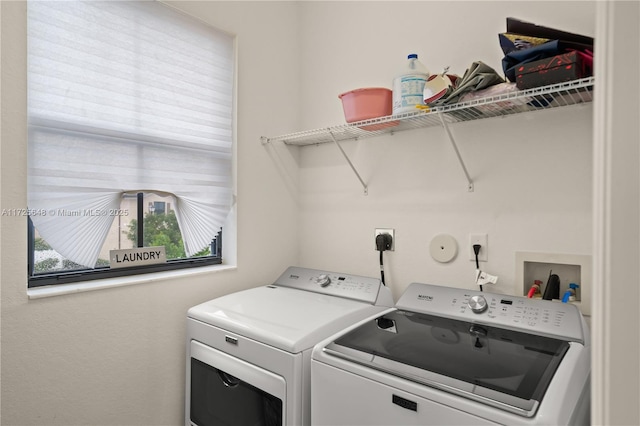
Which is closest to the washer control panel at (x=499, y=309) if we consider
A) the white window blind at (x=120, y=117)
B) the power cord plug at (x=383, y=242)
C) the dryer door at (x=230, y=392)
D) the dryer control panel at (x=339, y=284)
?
the dryer control panel at (x=339, y=284)

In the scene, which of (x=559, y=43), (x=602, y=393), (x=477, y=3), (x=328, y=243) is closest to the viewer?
(x=602, y=393)

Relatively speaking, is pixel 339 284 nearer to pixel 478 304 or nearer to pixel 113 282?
pixel 478 304

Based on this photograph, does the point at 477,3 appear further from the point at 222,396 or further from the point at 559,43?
the point at 222,396

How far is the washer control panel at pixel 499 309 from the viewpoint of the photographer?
1.25m

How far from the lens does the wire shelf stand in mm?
1220

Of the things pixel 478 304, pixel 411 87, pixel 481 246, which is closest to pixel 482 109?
pixel 411 87

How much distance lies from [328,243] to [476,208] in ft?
2.91

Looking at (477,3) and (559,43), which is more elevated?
(477,3)

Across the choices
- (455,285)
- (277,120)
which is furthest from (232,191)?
(455,285)

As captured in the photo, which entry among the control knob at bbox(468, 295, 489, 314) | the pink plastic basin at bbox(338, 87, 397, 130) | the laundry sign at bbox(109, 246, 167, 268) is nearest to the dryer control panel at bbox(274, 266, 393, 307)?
the control knob at bbox(468, 295, 489, 314)

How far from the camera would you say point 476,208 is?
1.65 m

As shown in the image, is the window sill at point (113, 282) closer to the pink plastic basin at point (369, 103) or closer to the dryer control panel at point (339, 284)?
the dryer control panel at point (339, 284)

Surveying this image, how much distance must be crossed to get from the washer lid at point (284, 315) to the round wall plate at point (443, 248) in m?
0.37

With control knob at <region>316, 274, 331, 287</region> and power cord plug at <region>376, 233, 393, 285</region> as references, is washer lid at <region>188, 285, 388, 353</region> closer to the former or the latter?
control knob at <region>316, 274, 331, 287</region>
